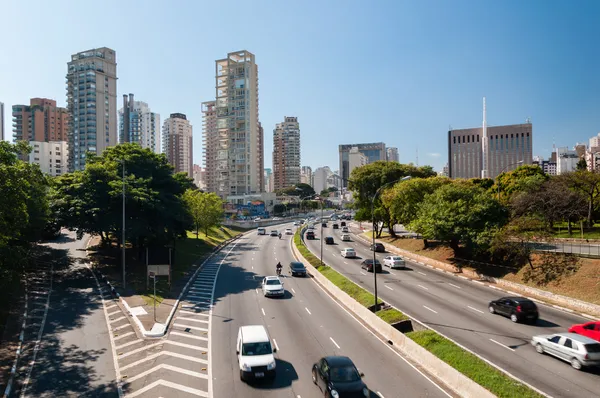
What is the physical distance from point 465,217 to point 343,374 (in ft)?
90.0

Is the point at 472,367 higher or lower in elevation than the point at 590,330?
lower

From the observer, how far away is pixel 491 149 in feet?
605

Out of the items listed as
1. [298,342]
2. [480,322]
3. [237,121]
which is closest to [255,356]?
[298,342]

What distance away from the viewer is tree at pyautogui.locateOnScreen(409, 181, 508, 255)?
3675cm

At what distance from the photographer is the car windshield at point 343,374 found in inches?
563

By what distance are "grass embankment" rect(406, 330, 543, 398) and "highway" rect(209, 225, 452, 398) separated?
133 cm

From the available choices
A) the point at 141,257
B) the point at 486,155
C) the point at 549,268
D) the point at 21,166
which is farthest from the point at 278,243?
the point at 486,155

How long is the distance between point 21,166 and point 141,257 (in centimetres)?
2296

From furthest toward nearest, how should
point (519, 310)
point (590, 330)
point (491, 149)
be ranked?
point (491, 149) < point (519, 310) < point (590, 330)

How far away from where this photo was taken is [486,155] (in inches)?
7279

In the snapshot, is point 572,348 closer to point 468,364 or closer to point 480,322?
point 468,364

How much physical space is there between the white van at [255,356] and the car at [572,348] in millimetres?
12987


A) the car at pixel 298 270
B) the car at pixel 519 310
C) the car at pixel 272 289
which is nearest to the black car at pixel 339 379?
the car at pixel 519 310

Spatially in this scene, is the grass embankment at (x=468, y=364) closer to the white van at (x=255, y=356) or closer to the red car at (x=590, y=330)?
the red car at (x=590, y=330)
